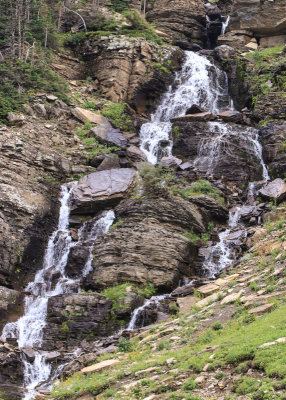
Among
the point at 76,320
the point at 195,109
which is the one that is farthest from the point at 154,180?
the point at 195,109

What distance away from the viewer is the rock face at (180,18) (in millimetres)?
48688

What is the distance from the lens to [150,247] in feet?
69.6

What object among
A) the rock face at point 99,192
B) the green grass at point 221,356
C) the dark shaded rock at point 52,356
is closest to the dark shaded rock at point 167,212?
the rock face at point 99,192

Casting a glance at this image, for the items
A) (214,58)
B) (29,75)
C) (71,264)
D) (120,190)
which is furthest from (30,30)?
(71,264)

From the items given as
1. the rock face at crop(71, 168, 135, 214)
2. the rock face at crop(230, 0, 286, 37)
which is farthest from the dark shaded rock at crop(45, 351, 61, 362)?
the rock face at crop(230, 0, 286, 37)

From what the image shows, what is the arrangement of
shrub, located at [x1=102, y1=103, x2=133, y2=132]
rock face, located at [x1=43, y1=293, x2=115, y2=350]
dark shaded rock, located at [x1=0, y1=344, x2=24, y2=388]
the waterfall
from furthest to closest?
the waterfall, shrub, located at [x1=102, y1=103, x2=133, y2=132], rock face, located at [x1=43, y1=293, x2=115, y2=350], dark shaded rock, located at [x1=0, y1=344, x2=24, y2=388]

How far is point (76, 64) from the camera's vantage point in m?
41.4

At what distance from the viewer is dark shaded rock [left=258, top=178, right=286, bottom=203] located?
24.8 m

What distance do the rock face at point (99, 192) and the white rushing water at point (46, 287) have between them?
770 mm

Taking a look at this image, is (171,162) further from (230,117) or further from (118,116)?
(118,116)

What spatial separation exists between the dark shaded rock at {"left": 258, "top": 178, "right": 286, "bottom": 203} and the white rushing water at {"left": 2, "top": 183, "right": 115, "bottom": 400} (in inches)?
352

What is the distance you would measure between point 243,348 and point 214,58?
126 ft

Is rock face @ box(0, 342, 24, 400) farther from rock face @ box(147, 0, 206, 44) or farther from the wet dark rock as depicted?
rock face @ box(147, 0, 206, 44)

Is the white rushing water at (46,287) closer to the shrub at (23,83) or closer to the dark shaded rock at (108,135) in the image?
the dark shaded rock at (108,135)
